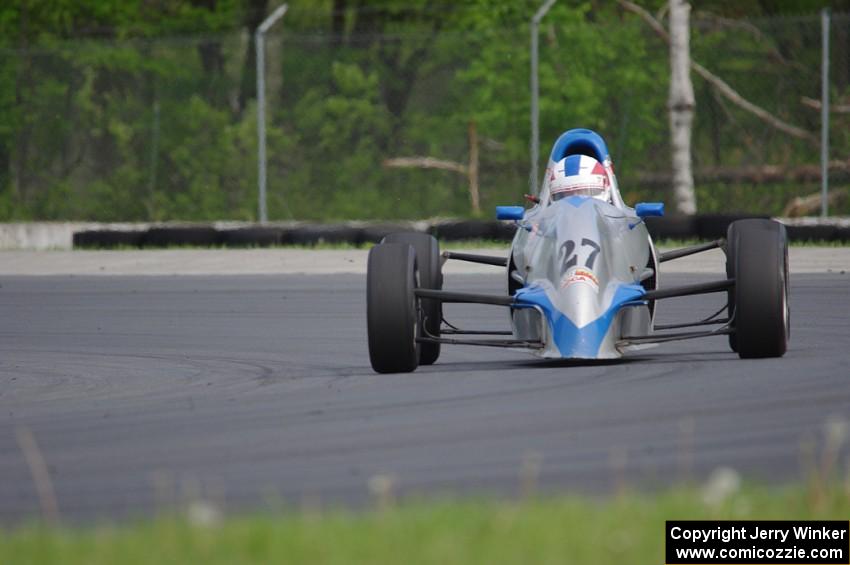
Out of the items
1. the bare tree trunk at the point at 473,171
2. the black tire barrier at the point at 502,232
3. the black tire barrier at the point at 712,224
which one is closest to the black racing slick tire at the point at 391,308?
the black tire barrier at the point at 712,224

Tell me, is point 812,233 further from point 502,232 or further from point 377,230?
point 377,230

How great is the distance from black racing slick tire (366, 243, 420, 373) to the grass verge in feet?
12.9

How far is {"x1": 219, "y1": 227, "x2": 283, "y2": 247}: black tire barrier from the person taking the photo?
819 inches

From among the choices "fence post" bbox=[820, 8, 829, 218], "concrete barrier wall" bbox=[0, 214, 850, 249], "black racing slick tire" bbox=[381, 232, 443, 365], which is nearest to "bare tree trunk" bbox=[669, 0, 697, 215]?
"concrete barrier wall" bbox=[0, 214, 850, 249]

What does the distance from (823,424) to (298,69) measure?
63.2 ft

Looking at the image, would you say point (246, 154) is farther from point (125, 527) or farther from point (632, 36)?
point (125, 527)

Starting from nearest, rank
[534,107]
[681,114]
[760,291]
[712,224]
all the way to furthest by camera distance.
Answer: [760,291] < [712,224] < [534,107] < [681,114]

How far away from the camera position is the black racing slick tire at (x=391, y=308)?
30.6 ft

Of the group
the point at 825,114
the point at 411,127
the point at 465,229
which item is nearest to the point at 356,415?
the point at 465,229

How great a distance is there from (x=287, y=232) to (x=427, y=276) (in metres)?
10.7

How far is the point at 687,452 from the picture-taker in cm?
659

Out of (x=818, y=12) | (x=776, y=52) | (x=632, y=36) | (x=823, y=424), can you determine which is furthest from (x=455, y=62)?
(x=823, y=424)

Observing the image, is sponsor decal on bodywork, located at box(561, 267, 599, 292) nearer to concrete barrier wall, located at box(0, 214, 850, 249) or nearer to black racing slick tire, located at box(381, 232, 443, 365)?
black racing slick tire, located at box(381, 232, 443, 365)

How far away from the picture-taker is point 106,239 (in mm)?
21422
